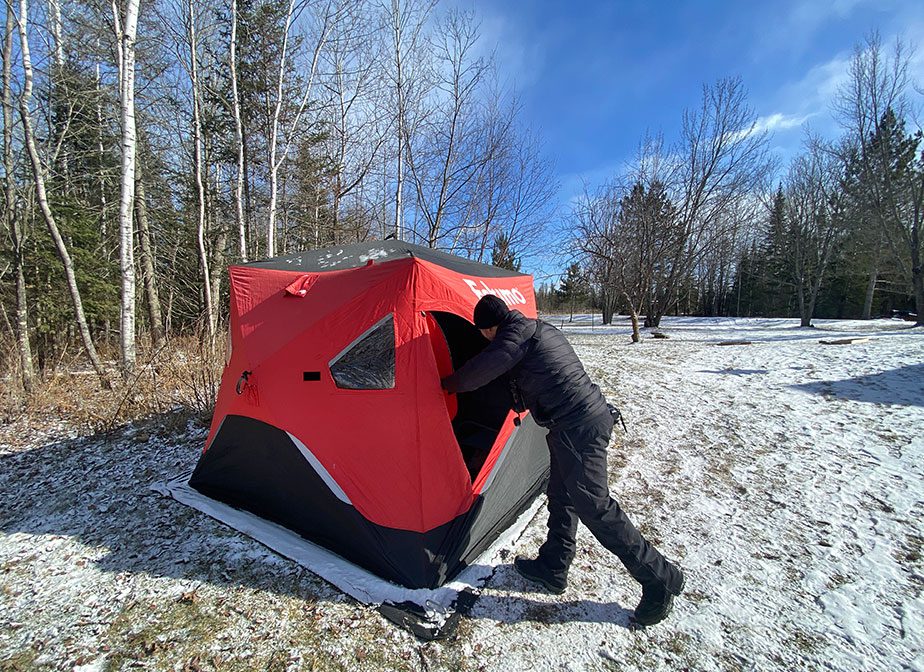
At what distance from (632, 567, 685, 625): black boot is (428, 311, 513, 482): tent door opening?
1319 mm

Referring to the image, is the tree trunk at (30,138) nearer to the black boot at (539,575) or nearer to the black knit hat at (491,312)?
the black knit hat at (491,312)

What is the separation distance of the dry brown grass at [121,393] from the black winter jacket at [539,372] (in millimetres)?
4803

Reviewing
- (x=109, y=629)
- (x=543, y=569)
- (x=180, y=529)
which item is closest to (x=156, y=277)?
(x=180, y=529)

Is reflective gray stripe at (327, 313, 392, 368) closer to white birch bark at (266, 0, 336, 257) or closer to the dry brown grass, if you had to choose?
the dry brown grass

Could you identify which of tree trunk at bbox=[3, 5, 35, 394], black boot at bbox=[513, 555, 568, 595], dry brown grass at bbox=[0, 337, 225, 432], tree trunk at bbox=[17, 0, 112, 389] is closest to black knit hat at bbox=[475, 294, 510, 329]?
black boot at bbox=[513, 555, 568, 595]

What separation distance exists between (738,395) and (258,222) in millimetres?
13940

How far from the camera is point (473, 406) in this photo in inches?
147

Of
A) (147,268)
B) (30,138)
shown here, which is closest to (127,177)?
(30,138)

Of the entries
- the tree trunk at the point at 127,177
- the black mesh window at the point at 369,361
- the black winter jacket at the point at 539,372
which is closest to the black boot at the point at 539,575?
the black winter jacket at the point at 539,372

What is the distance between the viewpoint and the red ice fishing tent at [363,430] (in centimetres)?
242

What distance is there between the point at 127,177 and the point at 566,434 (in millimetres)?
7241

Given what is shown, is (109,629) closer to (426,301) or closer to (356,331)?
(356,331)

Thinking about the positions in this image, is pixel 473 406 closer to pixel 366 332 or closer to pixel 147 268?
pixel 366 332

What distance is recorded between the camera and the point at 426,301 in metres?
2.65
